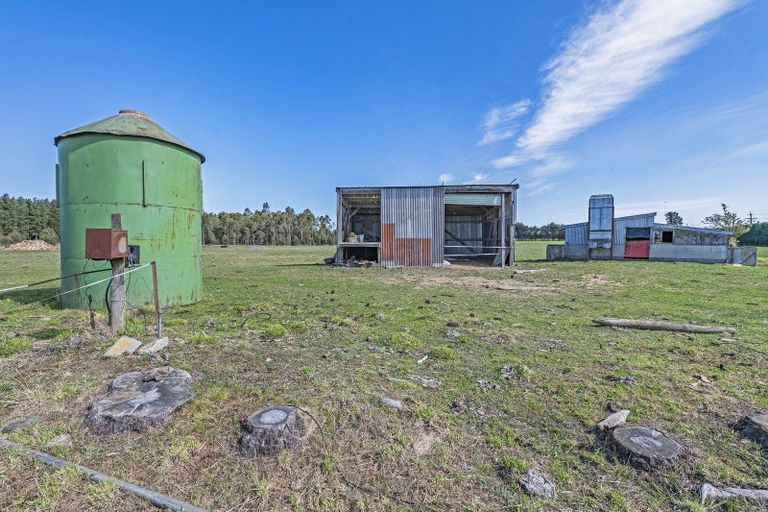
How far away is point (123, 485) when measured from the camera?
7.59 ft

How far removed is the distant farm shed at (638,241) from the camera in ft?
77.4

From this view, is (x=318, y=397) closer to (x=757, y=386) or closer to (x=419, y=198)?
(x=757, y=386)

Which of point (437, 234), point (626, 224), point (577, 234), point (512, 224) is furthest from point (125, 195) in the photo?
point (626, 224)

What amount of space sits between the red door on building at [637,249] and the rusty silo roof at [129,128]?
98.6 feet

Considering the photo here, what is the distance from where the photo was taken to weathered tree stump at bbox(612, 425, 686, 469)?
8.29ft

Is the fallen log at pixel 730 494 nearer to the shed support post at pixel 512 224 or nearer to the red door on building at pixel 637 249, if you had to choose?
the shed support post at pixel 512 224

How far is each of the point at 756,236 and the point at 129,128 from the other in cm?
9013

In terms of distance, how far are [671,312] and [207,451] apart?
30.7 feet

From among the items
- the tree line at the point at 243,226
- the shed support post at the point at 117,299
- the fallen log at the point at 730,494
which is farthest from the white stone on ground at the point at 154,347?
the tree line at the point at 243,226

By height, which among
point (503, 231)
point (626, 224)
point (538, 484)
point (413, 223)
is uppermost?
point (626, 224)

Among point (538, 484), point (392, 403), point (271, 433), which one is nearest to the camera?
point (538, 484)

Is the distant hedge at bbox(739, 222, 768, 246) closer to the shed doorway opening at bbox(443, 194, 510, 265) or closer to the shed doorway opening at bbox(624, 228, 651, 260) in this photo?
the shed doorway opening at bbox(624, 228, 651, 260)

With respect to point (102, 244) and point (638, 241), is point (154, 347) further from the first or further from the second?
point (638, 241)

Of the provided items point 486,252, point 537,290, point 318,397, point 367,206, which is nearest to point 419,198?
point 367,206
